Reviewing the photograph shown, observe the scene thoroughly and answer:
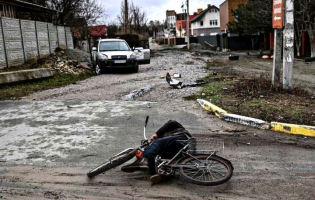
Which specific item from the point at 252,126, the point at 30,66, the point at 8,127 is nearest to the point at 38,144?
the point at 8,127

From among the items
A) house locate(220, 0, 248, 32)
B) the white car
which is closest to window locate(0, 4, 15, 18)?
the white car

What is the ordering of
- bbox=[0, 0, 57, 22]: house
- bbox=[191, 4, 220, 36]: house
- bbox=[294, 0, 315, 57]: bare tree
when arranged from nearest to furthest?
bbox=[0, 0, 57, 22]: house < bbox=[294, 0, 315, 57]: bare tree < bbox=[191, 4, 220, 36]: house

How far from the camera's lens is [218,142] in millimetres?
4391

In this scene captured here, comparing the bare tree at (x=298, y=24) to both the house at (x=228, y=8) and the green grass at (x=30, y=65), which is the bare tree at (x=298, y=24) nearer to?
the green grass at (x=30, y=65)

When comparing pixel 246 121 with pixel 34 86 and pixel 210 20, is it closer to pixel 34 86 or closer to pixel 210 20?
pixel 34 86

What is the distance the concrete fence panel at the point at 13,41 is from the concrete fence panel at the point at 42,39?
219 cm

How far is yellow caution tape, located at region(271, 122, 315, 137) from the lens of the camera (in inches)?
231

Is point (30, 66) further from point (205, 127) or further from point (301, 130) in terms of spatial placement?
point (301, 130)

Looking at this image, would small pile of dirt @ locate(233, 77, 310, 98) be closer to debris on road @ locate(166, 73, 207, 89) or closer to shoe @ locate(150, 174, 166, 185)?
debris on road @ locate(166, 73, 207, 89)

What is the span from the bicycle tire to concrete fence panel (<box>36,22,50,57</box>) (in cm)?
1668

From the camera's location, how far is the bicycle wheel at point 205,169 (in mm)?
4047

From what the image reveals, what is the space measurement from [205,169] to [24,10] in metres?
23.0

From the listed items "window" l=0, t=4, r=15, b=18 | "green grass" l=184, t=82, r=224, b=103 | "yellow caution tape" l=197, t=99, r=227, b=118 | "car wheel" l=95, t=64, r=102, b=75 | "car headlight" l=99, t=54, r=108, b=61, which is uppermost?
"window" l=0, t=4, r=15, b=18

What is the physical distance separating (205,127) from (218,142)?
2.28 m
